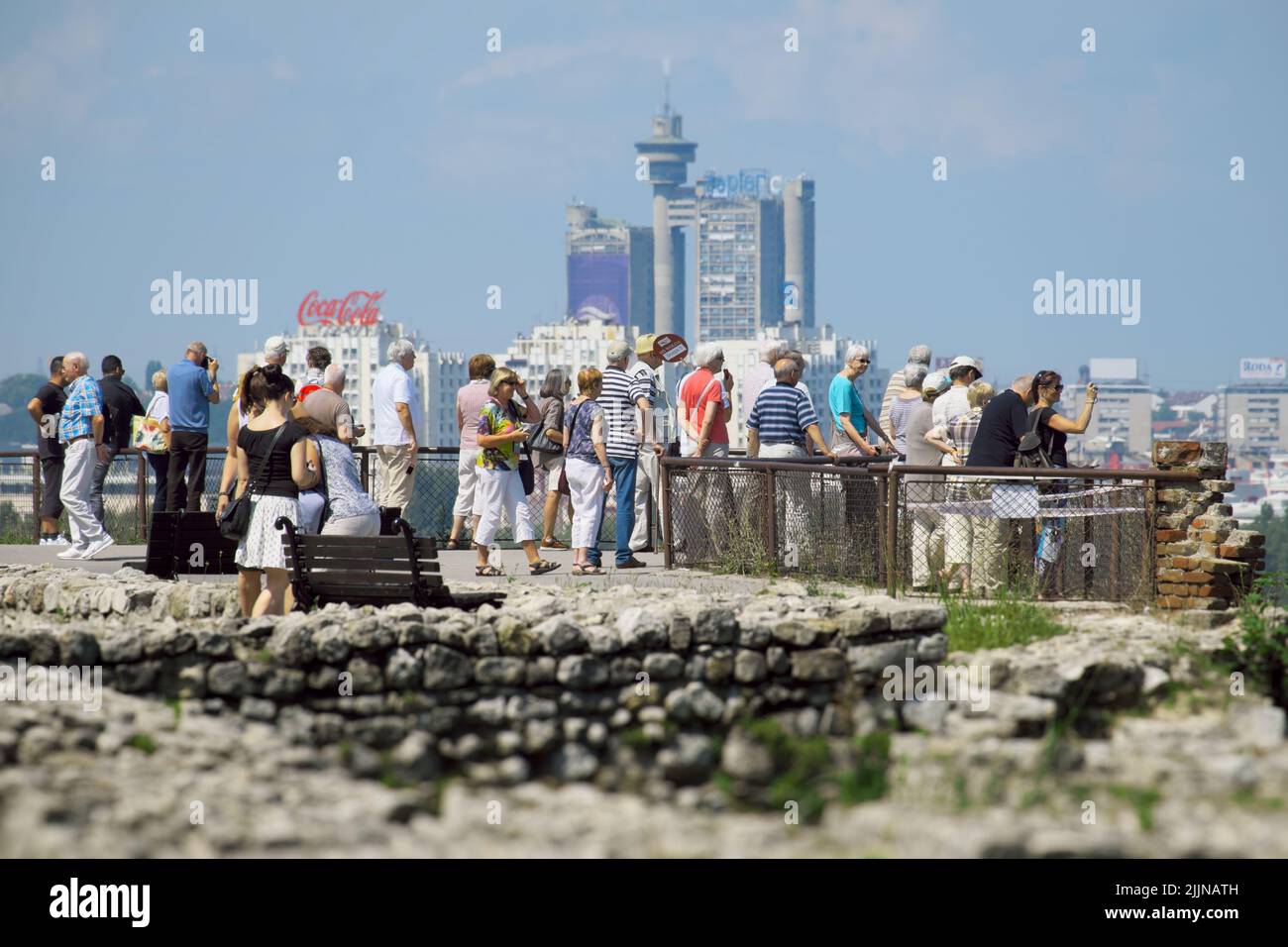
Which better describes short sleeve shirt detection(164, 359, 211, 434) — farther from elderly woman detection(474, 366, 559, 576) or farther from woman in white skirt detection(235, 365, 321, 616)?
woman in white skirt detection(235, 365, 321, 616)

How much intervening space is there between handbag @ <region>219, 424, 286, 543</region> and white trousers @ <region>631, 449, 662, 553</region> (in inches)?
208

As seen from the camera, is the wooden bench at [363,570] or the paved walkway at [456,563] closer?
the wooden bench at [363,570]

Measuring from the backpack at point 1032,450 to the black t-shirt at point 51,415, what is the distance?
Result: 8990 mm

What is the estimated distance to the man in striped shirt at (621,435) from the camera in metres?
13.1

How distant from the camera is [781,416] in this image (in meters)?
13.5

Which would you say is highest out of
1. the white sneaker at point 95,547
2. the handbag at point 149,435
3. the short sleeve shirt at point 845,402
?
the short sleeve shirt at point 845,402

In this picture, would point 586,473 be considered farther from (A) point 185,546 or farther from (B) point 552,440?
(A) point 185,546

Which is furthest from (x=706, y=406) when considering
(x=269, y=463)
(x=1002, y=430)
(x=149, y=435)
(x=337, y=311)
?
(x=337, y=311)

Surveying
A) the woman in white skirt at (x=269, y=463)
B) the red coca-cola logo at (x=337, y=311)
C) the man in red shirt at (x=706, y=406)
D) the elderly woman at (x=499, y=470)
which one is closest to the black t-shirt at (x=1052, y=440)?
the man in red shirt at (x=706, y=406)

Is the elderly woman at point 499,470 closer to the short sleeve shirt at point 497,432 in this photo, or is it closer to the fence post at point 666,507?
the short sleeve shirt at point 497,432

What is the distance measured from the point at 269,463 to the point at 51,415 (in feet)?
21.7

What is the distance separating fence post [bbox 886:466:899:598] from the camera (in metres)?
11.4
